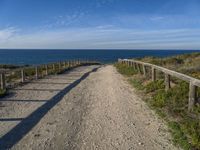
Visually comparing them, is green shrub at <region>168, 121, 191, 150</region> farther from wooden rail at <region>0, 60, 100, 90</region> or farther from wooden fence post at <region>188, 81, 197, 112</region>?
wooden rail at <region>0, 60, 100, 90</region>

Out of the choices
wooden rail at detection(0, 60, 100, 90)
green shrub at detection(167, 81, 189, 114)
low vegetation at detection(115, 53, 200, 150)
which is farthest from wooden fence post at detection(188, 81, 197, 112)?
wooden rail at detection(0, 60, 100, 90)

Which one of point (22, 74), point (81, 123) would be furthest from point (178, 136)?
point (22, 74)

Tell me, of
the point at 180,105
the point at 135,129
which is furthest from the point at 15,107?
the point at 180,105

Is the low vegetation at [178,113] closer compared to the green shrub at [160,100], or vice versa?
the low vegetation at [178,113]

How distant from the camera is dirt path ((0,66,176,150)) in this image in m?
6.43

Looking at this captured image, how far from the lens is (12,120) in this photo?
329 inches

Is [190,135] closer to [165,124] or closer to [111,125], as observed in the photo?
[165,124]

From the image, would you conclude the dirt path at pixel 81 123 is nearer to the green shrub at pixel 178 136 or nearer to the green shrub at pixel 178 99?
the green shrub at pixel 178 136

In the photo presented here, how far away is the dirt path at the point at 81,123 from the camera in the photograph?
643cm

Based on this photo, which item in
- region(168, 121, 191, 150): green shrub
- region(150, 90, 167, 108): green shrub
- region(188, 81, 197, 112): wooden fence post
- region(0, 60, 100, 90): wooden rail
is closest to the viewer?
region(168, 121, 191, 150): green shrub

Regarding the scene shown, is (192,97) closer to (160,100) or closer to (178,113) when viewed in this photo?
(178,113)

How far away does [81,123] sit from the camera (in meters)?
8.02

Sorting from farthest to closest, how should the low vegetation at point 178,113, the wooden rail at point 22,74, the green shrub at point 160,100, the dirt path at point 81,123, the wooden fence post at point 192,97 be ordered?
the wooden rail at point 22,74
the green shrub at point 160,100
the wooden fence post at point 192,97
the low vegetation at point 178,113
the dirt path at point 81,123

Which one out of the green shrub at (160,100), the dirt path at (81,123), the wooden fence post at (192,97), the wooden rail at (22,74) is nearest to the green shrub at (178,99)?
the green shrub at (160,100)
